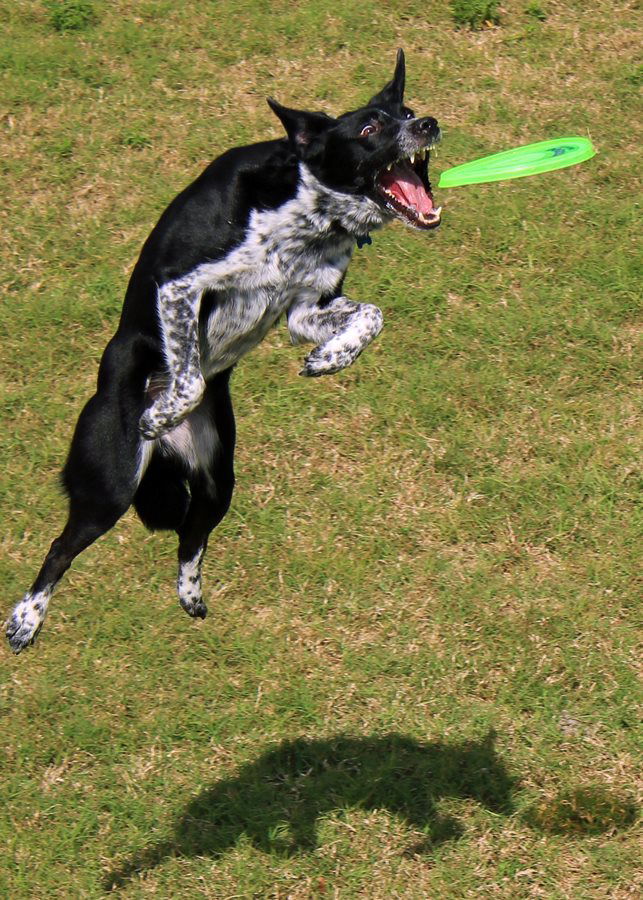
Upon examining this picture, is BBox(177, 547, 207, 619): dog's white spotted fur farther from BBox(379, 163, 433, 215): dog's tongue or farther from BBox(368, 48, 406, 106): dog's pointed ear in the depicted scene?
BBox(368, 48, 406, 106): dog's pointed ear

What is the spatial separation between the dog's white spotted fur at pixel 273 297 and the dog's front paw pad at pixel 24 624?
81 centimetres

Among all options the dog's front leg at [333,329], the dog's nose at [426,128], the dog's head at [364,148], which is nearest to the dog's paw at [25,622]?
the dog's front leg at [333,329]

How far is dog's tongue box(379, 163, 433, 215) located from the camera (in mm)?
A: 5488

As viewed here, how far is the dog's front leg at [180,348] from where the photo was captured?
17.4 feet

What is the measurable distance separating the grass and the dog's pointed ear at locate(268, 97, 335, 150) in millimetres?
2466

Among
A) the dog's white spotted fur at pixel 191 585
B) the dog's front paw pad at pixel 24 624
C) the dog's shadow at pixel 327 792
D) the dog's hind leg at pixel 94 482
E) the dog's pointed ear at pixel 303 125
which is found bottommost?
the dog's shadow at pixel 327 792

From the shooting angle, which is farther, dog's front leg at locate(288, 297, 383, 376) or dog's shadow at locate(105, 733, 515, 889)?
dog's shadow at locate(105, 733, 515, 889)

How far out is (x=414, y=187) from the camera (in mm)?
5539

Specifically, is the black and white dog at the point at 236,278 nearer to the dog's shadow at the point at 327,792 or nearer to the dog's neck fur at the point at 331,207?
the dog's neck fur at the point at 331,207

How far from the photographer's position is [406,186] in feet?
18.1

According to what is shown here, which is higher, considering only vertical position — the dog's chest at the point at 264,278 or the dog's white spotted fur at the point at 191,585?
the dog's chest at the point at 264,278

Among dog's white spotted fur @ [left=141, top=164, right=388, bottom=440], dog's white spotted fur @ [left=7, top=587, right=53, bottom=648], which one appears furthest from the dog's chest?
dog's white spotted fur @ [left=7, top=587, right=53, bottom=648]

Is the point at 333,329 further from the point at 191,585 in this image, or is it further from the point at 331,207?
the point at 191,585

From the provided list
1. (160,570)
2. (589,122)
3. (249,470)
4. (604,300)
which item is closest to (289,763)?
(160,570)
